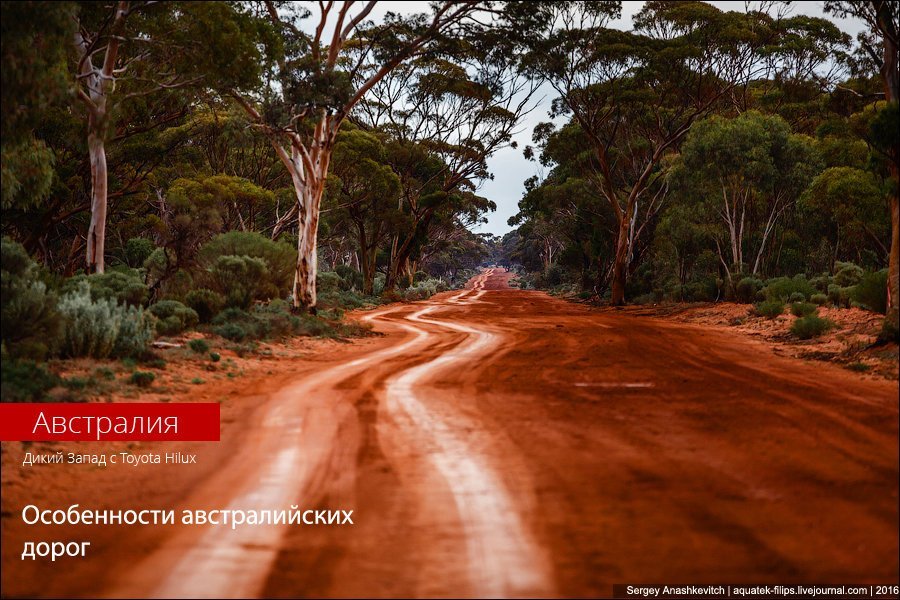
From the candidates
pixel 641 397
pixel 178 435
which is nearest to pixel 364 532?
pixel 178 435

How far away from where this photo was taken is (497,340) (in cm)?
1644

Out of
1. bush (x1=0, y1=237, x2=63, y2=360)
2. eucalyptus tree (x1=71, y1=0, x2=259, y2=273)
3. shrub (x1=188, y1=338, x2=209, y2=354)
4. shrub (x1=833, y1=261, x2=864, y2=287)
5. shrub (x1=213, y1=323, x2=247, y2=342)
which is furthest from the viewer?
shrub (x1=833, y1=261, x2=864, y2=287)

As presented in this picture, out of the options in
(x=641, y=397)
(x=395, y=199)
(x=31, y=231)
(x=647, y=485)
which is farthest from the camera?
(x=395, y=199)

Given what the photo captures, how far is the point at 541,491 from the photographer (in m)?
5.08

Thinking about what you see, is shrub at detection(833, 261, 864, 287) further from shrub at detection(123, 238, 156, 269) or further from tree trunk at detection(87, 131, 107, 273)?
shrub at detection(123, 238, 156, 269)

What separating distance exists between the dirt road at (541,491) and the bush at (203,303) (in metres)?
7.64

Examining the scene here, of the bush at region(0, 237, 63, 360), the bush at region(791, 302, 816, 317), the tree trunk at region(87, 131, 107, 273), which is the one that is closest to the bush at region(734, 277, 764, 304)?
the bush at region(791, 302, 816, 317)

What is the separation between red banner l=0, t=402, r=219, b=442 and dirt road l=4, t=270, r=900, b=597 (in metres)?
0.68

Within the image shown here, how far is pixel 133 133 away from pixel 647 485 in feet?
83.5

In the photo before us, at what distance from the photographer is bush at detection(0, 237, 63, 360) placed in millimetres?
8500

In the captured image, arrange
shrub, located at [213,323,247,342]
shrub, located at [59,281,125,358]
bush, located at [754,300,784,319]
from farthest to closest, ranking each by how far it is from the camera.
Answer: bush, located at [754,300,784,319]
shrub, located at [213,323,247,342]
shrub, located at [59,281,125,358]

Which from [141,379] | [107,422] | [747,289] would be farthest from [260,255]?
[747,289]

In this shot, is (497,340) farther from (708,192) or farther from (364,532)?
(708,192)

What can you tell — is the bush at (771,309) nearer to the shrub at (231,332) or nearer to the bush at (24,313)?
the shrub at (231,332)
